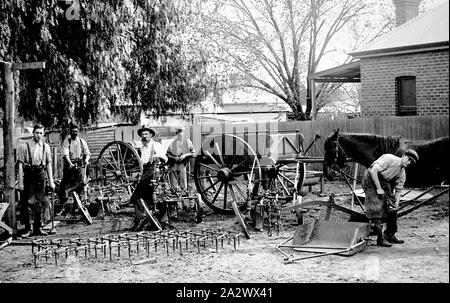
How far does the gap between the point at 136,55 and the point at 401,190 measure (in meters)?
4.76

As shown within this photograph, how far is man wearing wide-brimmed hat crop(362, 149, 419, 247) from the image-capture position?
4977 millimetres

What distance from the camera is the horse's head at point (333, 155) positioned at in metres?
5.59

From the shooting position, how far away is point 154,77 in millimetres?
8109

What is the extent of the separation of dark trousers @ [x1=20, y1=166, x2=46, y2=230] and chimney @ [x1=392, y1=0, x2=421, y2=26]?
4856mm

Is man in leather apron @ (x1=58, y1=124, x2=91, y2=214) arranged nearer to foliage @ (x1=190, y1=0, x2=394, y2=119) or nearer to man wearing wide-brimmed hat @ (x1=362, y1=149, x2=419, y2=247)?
foliage @ (x1=190, y1=0, x2=394, y2=119)

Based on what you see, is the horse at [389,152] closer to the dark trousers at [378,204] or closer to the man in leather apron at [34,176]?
the dark trousers at [378,204]

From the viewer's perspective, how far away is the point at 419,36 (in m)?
3.48

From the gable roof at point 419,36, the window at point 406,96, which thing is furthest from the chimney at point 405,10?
the window at point 406,96

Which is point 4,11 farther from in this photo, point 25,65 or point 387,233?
point 387,233

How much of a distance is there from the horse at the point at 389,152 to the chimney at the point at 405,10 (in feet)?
3.20

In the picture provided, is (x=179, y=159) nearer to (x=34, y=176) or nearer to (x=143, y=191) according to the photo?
(x=143, y=191)

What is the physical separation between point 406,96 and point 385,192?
5.00 feet

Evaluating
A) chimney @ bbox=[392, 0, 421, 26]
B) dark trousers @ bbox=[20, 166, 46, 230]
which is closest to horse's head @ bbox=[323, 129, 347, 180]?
chimney @ bbox=[392, 0, 421, 26]
